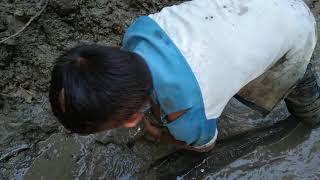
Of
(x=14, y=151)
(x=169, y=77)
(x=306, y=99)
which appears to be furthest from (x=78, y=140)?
(x=306, y=99)

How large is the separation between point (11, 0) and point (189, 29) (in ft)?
4.16

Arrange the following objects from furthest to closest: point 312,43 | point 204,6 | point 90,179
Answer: point 90,179, point 312,43, point 204,6

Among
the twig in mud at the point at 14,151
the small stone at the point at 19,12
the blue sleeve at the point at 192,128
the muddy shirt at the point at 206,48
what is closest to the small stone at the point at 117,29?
the small stone at the point at 19,12

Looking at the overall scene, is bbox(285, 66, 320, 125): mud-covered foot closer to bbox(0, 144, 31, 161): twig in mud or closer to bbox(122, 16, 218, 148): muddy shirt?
bbox(122, 16, 218, 148): muddy shirt

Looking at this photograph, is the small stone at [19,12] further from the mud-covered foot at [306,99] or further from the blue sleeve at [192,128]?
the mud-covered foot at [306,99]

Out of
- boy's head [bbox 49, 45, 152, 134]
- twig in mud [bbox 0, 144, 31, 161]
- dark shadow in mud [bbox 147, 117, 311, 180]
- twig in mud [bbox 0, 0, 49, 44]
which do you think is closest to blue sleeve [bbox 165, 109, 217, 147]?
boy's head [bbox 49, 45, 152, 134]

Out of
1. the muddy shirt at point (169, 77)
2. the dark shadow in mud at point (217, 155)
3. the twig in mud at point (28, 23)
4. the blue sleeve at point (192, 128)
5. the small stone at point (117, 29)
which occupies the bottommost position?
the dark shadow in mud at point (217, 155)

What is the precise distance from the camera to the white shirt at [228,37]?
1.62m

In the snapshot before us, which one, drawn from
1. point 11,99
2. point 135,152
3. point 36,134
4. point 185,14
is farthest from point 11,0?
point 185,14

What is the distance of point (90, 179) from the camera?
2.23m

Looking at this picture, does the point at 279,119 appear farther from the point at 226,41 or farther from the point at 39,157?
the point at 39,157

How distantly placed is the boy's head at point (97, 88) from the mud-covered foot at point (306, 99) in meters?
0.94

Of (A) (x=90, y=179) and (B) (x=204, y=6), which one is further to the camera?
(A) (x=90, y=179)

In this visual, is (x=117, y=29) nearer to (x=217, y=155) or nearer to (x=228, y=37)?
(x=217, y=155)
